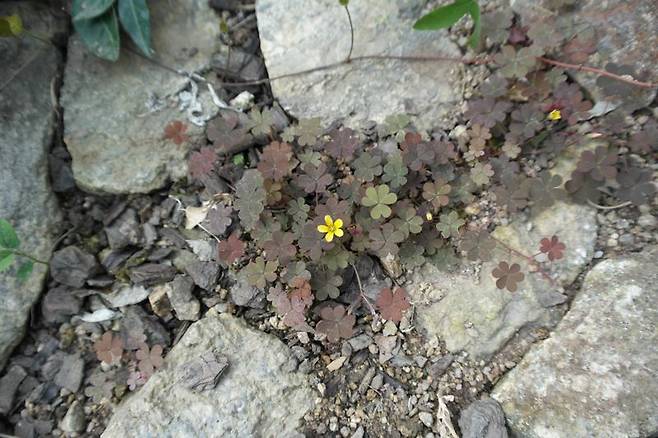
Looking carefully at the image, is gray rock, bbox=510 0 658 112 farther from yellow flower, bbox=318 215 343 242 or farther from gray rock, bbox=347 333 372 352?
gray rock, bbox=347 333 372 352

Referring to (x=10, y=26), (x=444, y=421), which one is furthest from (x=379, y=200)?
(x=10, y=26)

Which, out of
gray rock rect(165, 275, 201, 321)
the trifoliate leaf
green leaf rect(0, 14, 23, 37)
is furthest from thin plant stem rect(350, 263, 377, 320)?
green leaf rect(0, 14, 23, 37)

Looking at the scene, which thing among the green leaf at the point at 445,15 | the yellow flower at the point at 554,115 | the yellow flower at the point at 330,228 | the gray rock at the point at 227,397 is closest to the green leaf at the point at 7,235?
the gray rock at the point at 227,397

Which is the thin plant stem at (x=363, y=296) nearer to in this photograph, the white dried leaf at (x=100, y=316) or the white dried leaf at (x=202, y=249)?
the white dried leaf at (x=202, y=249)

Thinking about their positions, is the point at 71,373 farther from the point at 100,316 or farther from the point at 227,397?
the point at 227,397

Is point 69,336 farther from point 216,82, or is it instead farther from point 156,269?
point 216,82
